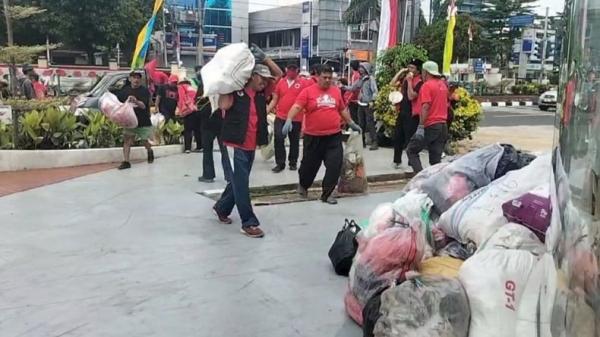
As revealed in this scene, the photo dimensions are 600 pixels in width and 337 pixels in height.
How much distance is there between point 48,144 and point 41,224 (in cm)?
385

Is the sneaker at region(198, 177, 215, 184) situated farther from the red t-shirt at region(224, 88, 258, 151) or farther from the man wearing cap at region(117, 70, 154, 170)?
the red t-shirt at region(224, 88, 258, 151)

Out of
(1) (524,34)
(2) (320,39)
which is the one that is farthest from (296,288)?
(2) (320,39)

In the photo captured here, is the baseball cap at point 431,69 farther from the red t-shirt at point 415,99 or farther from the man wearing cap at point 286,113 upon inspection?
the man wearing cap at point 286,113

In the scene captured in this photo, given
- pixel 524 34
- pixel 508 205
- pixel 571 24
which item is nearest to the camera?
pixel 571 24

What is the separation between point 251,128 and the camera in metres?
5.41

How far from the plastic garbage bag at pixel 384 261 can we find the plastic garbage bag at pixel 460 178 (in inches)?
30.5

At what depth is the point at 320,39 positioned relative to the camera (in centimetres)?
6500

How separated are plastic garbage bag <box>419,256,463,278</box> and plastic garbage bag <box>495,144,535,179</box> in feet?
3.71

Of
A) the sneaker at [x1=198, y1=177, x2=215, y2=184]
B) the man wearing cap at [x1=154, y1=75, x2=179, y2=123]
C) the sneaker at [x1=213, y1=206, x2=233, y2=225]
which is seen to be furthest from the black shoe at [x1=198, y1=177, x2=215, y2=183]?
the man wearing cap at [x1=154, y1=75, x2=179, y2=123]

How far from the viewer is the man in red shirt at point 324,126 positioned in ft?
22.0

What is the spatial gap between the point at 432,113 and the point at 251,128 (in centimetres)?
308

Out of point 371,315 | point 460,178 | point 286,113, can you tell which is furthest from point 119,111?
point 371,315

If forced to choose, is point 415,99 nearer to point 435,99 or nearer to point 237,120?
point 435,99

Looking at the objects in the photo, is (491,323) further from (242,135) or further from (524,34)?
(524,34)
